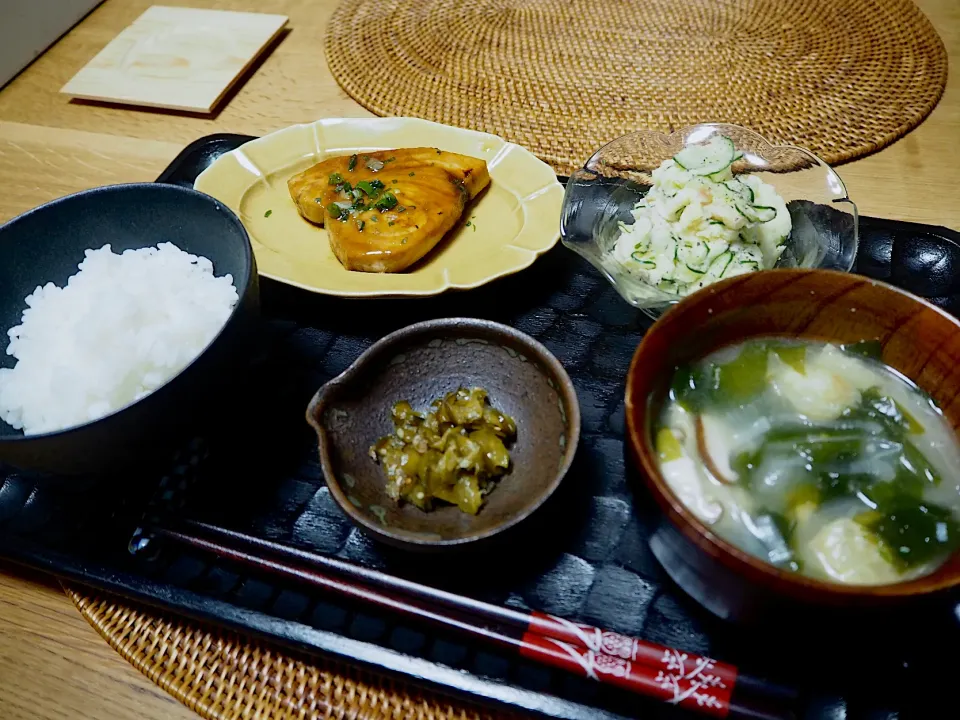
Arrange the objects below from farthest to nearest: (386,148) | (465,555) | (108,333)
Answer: (386,148) < (108,333) < (465,555)

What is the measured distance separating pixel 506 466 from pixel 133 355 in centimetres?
79

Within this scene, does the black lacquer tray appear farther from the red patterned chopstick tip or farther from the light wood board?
the light wood board

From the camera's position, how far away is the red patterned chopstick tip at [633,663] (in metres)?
1.05

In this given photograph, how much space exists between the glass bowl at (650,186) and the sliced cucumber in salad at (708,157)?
0.40 feet

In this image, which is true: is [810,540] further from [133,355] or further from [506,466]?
[133,355]

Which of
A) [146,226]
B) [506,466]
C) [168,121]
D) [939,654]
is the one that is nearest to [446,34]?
[168,121]

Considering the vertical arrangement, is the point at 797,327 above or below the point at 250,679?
above

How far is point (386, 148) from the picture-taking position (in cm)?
218

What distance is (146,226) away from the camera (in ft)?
5.52

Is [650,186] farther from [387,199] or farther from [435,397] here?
[435,397]

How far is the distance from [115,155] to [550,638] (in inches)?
90.0

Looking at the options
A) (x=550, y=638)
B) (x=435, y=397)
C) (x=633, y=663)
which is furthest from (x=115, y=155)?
(x=633, y=663)

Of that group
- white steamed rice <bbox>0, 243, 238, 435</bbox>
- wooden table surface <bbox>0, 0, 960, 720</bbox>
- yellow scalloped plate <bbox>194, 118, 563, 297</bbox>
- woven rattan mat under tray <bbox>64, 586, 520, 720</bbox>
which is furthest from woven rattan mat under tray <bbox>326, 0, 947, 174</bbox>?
woven rattan mat under tray <bbox>64, 586, 520, 720</bbox>

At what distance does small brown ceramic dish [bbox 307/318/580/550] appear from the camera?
1271 mm
